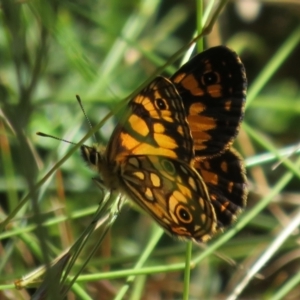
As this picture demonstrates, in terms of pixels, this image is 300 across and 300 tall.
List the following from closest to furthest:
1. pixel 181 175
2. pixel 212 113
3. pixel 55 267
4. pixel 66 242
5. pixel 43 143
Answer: pixel 55 267
pixel 181 175
pixel 212 113
pixel 66 242
pixel 43 143

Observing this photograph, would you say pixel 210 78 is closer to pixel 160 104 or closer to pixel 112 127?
pixel 160 104

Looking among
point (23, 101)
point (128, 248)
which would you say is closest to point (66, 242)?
point (128, 248)

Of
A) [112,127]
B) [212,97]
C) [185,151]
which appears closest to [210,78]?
[212,97]

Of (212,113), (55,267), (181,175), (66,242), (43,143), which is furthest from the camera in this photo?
(43,143)

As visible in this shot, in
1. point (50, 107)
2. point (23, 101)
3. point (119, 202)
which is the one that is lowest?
point (50, 107)

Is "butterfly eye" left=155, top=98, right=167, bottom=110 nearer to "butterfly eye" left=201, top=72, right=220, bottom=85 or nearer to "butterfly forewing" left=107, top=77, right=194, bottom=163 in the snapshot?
"butterfly forewing" left=107, top=77, right=194, bottom=163

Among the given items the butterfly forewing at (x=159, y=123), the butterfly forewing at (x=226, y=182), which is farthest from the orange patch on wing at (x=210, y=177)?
the butterfly forewing at (x=159, y=123)

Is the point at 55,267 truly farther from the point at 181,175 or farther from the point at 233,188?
the point at 233,188

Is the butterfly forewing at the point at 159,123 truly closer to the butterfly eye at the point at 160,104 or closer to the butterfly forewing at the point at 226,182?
the butterfly eye at the point at 160,104
